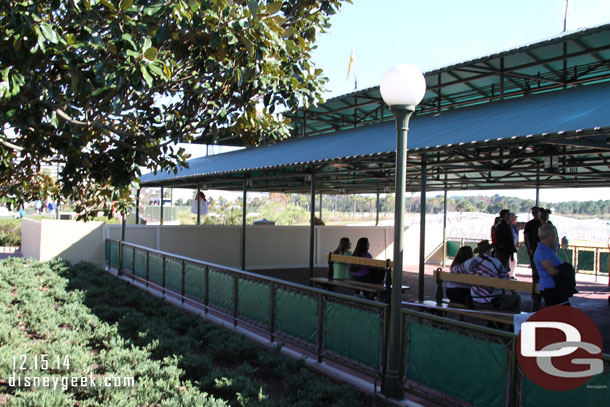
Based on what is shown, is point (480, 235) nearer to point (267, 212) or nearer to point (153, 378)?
point (267, 212)

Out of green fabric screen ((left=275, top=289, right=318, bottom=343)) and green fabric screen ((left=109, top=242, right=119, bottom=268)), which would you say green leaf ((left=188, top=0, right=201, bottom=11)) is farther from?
green fabric screen ((left=109, top=242, right=119, bottom=268))

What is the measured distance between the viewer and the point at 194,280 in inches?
336

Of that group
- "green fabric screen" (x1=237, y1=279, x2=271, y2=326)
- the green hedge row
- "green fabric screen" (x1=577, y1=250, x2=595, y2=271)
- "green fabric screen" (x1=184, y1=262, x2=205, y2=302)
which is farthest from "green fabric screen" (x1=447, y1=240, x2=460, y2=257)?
the green hedge row

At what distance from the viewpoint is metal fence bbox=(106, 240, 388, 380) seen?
496 cm

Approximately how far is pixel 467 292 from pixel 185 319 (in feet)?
13.6

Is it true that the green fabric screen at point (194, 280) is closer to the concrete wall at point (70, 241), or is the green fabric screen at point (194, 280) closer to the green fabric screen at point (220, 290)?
the green fabric screen at point (220, 290)

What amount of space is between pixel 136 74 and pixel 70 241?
12.2m

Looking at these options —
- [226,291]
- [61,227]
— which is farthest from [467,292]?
[61,227]

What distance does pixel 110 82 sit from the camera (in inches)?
163

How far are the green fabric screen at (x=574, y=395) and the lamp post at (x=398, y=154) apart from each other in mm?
1187

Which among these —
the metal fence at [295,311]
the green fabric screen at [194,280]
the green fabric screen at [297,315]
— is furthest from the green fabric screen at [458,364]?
the green fabric screen at [194,280]

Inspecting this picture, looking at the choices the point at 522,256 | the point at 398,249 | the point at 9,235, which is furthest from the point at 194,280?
the point at 9,235

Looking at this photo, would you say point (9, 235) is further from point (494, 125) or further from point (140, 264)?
point (494, 125)

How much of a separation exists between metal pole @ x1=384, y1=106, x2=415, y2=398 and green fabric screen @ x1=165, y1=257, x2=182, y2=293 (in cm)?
544
